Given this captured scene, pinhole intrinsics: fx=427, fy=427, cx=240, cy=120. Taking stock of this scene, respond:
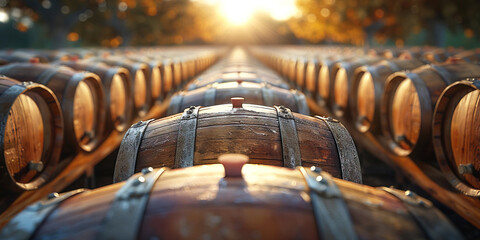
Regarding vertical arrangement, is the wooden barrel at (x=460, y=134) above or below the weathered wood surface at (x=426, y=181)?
above

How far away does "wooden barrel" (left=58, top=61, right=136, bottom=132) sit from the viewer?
5.36 meters

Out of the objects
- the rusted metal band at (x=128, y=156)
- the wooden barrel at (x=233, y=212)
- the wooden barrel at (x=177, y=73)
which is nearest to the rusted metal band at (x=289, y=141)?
the wooden barrel at (x=233, y=212)

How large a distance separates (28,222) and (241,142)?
1199mm

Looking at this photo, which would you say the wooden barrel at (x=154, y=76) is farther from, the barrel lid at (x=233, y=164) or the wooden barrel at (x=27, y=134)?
the barrel lid at (x=233, y=164)

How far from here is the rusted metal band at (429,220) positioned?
4.40ft

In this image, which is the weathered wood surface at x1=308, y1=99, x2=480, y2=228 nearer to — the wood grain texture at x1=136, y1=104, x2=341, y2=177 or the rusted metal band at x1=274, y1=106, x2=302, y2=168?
the wood grain texture at x1=136, y1=104, x2=341, y2=177

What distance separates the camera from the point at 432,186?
12.4 feet

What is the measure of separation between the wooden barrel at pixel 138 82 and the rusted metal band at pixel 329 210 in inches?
205

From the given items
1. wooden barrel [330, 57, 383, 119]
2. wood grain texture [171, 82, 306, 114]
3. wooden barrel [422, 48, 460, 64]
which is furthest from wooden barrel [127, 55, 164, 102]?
wooden barrel [422, 48, 460, 64]

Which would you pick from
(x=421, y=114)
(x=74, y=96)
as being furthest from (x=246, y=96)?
(x=74, y=96)

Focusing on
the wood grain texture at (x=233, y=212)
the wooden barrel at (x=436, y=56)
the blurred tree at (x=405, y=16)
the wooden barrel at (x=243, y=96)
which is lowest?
the wood grain texture at (x=233, y=212)

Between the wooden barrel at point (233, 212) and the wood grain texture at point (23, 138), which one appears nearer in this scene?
the wooden barrel at point (233, 212)

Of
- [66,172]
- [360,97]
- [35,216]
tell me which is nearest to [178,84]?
[360,97]

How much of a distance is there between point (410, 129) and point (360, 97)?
1.71 meters
